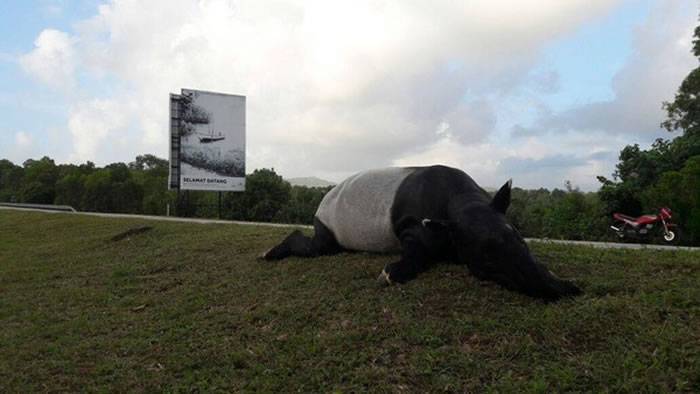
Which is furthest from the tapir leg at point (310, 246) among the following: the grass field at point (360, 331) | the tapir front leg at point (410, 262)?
the tapir front leg at point (410, 262)

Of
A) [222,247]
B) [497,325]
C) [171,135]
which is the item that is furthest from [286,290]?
[171,135]

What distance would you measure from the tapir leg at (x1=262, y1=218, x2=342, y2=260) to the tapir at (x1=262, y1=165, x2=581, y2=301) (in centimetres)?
1

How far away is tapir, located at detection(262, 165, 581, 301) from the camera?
454cm

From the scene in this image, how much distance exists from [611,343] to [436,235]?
6.41 feet

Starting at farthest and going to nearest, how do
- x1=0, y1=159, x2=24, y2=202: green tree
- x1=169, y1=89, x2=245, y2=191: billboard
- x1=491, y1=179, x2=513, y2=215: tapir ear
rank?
1. x1=0, y1=159, x2=24, y2=202: green tree
2. x1=169, y1=89, x2=245, y2=191: billboard
3. x1=491, y1=179, x2=513, y2=215: tapir ear

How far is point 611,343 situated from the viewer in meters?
3.75

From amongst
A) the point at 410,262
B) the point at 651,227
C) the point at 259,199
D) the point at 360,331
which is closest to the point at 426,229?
the point at 410,262

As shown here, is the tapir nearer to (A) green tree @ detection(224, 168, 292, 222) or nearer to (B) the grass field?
(B) the grass field

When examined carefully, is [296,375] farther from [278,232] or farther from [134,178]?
[134,178]

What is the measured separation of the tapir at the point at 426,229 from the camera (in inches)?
179

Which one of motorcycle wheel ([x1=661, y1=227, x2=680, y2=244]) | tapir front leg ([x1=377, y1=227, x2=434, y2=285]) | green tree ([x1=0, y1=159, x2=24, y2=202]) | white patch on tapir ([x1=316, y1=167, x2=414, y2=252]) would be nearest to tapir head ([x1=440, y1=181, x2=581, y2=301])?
tapir front leg ([x1=377, y1=227, x2=434, y2=285])

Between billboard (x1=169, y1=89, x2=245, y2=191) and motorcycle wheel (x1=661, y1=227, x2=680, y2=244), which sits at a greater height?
billboard (x1=169, y1=89, x2=245, y2=191)

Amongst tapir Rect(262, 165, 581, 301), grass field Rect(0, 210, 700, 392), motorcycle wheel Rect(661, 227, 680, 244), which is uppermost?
tapir Rect(262, 165, 581, 301)

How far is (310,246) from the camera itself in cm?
700
